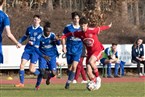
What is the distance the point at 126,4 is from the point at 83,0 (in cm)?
289

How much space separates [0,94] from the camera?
604 inches

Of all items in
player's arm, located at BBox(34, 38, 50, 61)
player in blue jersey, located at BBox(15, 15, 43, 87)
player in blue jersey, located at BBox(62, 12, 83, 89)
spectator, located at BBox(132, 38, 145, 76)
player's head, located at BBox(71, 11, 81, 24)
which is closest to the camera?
→ player's arm, located at BBox(34, 38, 50, 61)

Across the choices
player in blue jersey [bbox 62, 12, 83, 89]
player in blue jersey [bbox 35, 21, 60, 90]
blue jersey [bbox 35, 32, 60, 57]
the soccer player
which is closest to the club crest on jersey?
the soccer player

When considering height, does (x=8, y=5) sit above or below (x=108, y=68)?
above

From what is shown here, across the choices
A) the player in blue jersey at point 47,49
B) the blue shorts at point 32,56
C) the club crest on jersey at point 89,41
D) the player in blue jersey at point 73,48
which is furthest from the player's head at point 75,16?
the club crest on jersey at point 89,41

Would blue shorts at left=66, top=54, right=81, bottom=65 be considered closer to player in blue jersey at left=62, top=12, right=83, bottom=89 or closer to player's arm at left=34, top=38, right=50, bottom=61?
player in blue jersey at left=62, top=12, right=83, bottom=89

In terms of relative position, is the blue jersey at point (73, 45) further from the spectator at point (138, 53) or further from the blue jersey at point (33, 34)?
the spectator at point (138, 53)

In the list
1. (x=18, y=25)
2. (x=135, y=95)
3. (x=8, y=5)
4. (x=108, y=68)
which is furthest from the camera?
(x=8, y=5)

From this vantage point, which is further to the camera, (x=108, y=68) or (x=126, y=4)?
(x=126, y=4)

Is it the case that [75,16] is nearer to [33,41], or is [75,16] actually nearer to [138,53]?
[33,41]

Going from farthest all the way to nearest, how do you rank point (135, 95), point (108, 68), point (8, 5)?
1. point (8, 5)
2. point (108, 68)
3. point (135, 95)

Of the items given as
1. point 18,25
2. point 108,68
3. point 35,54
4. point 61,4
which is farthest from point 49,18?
point 35,54

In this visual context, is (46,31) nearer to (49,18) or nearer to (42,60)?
(42,60)

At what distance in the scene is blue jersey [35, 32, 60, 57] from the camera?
17484mm
